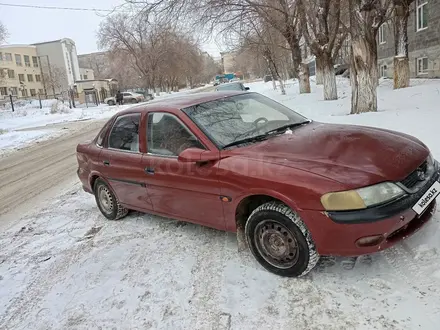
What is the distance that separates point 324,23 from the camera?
14742mm

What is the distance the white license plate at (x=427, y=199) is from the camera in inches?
114

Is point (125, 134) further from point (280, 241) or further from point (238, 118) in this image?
point (280, 241)

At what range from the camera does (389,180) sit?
2793mm

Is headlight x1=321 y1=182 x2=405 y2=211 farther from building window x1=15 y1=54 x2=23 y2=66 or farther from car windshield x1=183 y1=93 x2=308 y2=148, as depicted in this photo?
building window x1=15 y1=54 x2=23 y2=66

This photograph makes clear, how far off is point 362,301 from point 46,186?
6628mm

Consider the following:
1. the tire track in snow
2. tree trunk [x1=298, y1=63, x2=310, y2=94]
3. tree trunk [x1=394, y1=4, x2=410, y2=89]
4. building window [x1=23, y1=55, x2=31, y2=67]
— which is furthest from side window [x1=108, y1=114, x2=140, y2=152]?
building window [x1=23, y1=55, x2=31, y2=67]

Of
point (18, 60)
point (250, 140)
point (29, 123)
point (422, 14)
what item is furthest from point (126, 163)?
point (18, 60)

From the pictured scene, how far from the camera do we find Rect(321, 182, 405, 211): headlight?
8.87 feet

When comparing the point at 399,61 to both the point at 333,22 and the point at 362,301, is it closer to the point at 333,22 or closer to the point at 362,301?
the point at 333,22

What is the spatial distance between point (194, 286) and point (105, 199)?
2.31 meters

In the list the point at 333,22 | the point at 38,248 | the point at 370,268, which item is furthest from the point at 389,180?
the point at 333,22

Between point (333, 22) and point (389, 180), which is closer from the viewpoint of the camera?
point (389, 180)

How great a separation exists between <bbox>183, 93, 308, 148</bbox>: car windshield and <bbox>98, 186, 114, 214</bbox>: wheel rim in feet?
5.94

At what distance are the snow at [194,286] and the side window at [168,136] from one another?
103 cm
